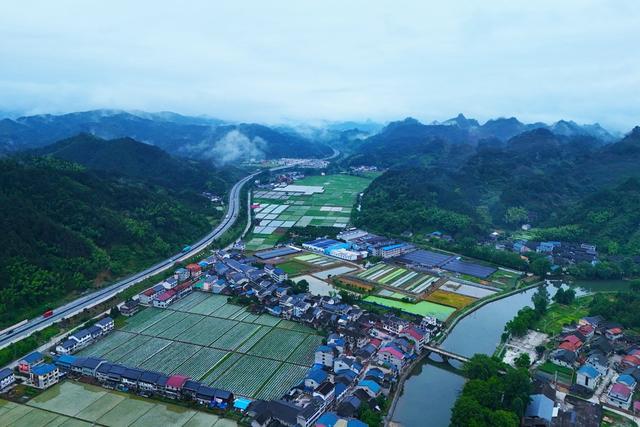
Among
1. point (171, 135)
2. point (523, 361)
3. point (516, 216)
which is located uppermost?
point (171, 135)

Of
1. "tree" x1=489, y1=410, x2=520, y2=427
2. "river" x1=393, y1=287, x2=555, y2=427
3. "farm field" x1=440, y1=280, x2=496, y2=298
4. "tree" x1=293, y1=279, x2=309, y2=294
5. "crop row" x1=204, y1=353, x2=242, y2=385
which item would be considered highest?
"tree" x1=489, y1=410, x2=520, y2=427

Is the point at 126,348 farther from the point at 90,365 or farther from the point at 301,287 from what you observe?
the point at 301,287

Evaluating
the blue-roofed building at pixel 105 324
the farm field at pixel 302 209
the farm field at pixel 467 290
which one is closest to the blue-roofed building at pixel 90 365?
the blue-roofed building at pixel 105 324

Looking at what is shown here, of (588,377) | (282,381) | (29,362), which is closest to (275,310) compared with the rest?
(282,381)

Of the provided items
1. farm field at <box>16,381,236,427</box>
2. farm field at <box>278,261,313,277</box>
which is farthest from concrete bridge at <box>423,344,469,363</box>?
farm field at <box>278,261,313,277</box>

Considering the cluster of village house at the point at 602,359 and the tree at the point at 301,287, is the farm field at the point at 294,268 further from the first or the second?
the cluster of village house at the point at 602,359

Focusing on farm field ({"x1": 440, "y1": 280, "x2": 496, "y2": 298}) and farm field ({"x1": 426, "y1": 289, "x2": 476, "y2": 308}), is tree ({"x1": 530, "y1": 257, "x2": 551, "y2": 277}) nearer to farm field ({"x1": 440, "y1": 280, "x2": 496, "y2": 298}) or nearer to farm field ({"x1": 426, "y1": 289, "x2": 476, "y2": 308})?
farm field ({"x1": 440, "y1": 280, "x2": 496, "y2": 298})
